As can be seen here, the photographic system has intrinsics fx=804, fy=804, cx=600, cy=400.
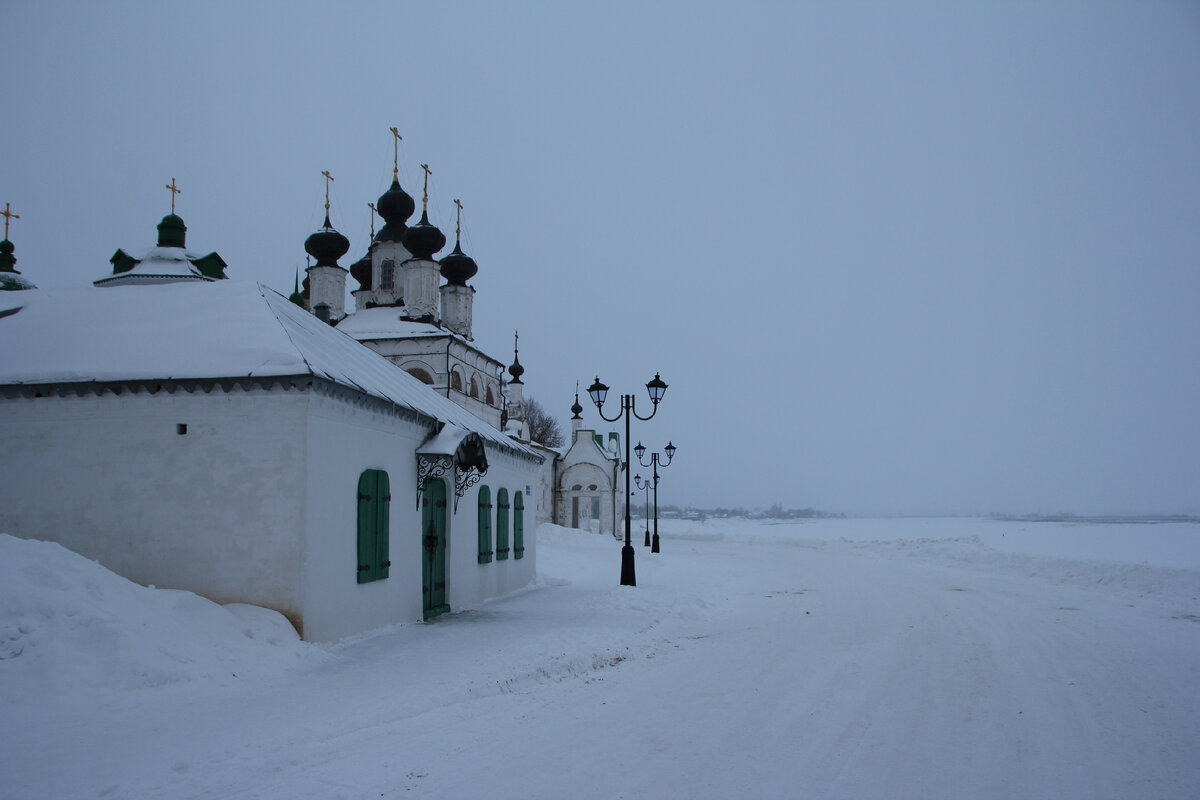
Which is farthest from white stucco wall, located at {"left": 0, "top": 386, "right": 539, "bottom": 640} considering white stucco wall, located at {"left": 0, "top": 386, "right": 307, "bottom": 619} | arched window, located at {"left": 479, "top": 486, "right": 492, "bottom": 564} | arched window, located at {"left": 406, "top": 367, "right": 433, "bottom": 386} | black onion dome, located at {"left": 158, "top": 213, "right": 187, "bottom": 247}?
arched window, located at {"left": 406, "top": 367, "right": 433, "bottom": 386}

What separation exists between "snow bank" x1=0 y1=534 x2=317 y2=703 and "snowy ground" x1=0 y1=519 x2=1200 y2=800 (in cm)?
2

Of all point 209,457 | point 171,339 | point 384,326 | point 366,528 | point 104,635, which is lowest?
point 104,635

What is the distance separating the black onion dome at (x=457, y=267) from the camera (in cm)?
3306

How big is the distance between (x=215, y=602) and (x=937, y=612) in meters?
10.9

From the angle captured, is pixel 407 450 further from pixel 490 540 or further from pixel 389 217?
pixel 389 217

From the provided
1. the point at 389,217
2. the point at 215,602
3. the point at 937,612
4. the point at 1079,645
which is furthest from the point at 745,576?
the point at 389,217

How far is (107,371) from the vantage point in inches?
378

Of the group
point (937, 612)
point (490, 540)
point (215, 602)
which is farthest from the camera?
point (490, 540)

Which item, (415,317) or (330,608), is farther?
(415,317)

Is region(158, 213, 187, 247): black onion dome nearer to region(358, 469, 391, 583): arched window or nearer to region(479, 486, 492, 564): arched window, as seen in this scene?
region(479, 486, 492, 564): arched window

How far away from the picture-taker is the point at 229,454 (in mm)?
9203

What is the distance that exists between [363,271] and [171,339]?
27487 mm

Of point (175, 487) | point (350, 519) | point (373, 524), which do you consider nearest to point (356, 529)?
point (350, 519)

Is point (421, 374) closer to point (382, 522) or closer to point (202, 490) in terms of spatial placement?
point (382, 522)
